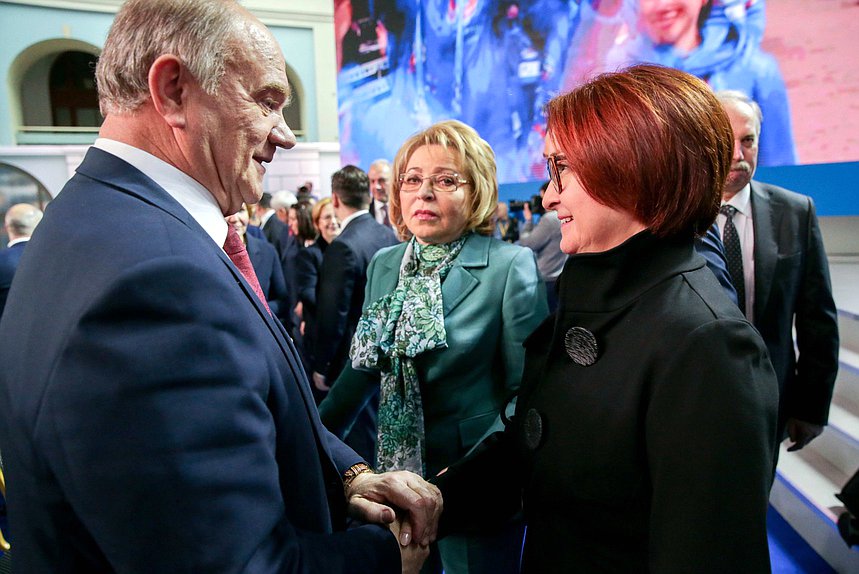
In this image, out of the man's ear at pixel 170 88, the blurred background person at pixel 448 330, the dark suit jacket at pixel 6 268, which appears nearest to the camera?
the man's ear at pixel 170 88

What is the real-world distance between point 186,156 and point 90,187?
154mm

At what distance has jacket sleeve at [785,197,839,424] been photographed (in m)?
2.32

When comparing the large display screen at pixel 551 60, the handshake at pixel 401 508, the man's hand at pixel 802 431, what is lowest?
the man's hand at pixel 802 431

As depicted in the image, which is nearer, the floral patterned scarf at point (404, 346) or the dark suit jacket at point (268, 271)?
the floral patterned scarf at point (404, 346)

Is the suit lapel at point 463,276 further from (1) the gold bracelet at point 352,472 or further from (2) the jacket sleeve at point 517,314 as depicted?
(1) the gold bracelet at point 352,472

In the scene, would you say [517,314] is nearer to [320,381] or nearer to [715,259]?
[715,259]

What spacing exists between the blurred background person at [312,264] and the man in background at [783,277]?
9.46 ft

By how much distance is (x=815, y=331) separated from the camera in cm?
233

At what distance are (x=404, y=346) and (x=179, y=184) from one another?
1136 millimetres

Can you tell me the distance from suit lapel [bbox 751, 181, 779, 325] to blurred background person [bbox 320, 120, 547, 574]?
3.08 feet

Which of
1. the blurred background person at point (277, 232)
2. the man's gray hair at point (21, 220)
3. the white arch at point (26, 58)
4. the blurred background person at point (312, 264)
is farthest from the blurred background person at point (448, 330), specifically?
the white arch at point (26, 58)

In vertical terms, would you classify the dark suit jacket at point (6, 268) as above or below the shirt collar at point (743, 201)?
below

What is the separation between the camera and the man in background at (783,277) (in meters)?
2.29

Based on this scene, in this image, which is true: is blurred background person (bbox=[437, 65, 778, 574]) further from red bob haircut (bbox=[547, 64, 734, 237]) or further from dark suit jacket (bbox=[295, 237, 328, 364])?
dark suit jacket (bbox=[295, 237, 328, 364])
